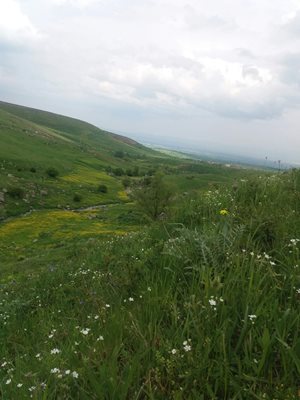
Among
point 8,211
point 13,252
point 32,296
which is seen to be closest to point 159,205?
point 13,252

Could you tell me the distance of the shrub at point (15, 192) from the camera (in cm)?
8100

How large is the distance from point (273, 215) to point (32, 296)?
5.51m


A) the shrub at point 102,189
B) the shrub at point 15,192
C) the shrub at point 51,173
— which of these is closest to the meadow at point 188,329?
the shrub at point 15,192

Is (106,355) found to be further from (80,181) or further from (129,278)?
(80,181)

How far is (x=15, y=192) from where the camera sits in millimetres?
81250

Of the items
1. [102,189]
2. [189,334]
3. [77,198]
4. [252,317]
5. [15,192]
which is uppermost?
[252,317]

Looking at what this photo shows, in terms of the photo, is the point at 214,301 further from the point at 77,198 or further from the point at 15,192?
the point at 77,198

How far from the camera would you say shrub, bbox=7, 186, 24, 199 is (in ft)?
266

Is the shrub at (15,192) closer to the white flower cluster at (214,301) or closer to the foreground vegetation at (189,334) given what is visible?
the foreground vegetation at (189,334)

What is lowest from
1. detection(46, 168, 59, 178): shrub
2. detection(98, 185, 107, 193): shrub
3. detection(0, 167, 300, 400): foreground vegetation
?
detection(98, 185, 107, 193): shrub

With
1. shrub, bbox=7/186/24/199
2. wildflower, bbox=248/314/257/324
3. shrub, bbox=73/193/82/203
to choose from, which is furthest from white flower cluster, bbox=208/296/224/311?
shrub, bbox=73/193/82/203

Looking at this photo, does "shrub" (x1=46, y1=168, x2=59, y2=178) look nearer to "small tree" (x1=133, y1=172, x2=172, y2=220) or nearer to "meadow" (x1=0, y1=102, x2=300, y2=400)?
"small tree" (x1=133, y1=172, x2=172, y2=220)

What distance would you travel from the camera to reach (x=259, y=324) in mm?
3086

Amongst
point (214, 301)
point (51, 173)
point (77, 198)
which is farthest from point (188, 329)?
point (51, 173)
